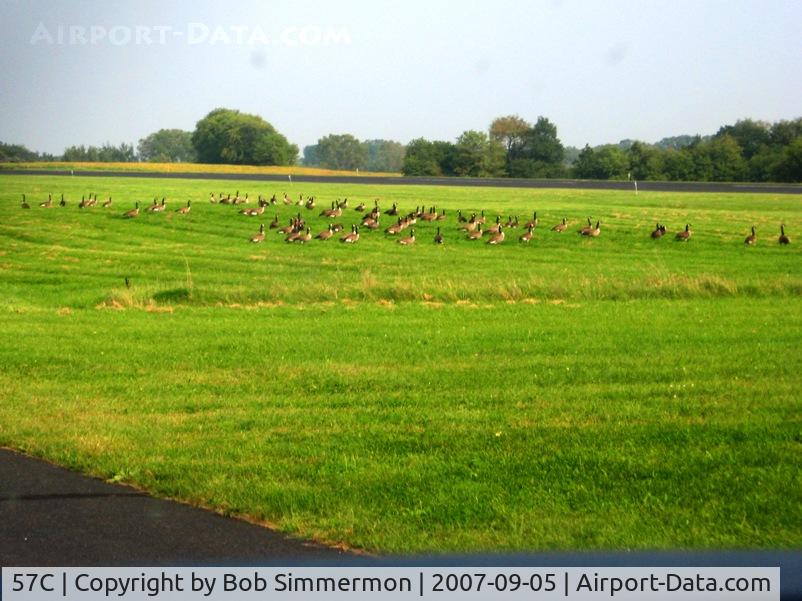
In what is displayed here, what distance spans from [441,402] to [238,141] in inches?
2732

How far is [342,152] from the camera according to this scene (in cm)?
9856

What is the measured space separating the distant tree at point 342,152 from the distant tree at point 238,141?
42.3ft

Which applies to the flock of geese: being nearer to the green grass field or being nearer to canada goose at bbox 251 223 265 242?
canada goose at bbox 251 223 265 242

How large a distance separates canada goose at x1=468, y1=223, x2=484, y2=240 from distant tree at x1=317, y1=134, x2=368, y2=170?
191 ft

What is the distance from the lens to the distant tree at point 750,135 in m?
69.5

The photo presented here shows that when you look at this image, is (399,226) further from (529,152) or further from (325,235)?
(529,152)

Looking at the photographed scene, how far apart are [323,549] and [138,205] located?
42.9 m

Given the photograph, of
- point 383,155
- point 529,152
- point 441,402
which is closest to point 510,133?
point 529,152

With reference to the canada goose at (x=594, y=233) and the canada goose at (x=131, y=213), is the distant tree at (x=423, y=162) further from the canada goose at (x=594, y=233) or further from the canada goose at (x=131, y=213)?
the canada goose at (x=594, y=233)

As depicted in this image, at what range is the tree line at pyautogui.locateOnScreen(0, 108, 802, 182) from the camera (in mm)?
69688

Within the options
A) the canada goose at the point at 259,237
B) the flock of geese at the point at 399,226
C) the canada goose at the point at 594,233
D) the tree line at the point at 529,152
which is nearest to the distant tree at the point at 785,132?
the tree line at the point at 529,152

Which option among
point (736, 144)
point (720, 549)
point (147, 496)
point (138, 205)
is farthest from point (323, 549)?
point (736, 144)

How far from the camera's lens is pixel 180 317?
1997 cm

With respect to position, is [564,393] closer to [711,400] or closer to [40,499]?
[711,400]
